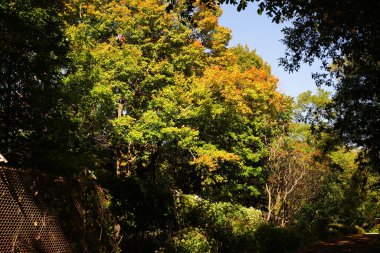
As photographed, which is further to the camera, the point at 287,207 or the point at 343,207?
the point at 343,207

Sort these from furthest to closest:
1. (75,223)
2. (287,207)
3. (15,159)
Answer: (287,207), (15,159), (75,223)

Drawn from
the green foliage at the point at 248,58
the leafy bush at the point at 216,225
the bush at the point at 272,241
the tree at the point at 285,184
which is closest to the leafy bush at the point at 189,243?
the leafy bush at the point at 216,225

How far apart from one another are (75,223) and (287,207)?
1841cm

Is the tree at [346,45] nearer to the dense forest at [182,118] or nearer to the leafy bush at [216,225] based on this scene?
the dense forest at [182,118]

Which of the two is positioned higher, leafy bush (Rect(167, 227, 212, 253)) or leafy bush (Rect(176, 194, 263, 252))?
leafy bush (Rect(176, 194, 263, 252))

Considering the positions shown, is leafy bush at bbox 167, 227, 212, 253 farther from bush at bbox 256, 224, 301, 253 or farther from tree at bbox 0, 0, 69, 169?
tree at bbox 0, 0, 69, 169

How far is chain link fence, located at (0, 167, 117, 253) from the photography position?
618 cm

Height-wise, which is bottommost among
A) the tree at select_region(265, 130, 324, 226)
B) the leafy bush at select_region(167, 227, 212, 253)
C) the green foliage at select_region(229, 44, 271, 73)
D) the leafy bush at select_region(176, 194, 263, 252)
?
the leafy bush at select_region(167, 227, 212, 253)

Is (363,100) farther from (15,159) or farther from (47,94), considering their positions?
(15,159)

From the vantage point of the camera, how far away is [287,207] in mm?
23547

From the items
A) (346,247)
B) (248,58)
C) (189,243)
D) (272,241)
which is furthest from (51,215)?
(248,58)

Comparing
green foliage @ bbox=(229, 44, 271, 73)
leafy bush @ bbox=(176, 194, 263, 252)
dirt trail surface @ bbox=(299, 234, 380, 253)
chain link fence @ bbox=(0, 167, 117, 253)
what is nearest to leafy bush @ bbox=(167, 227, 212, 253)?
leafy bush @ bbox=(176, 194, 263, 252)

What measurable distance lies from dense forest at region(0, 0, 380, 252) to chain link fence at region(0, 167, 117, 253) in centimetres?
66

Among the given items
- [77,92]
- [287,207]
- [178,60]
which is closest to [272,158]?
[287,207]
